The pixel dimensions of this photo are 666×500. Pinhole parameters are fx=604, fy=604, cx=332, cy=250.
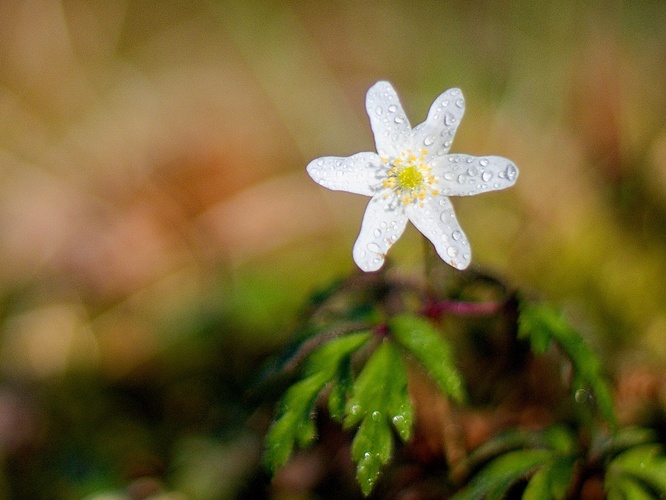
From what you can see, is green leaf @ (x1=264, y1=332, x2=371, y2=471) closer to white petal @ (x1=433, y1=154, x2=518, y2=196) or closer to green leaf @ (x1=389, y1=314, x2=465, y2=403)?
green leaf @ (x1=389, y1=314, x2=465, y2=403)

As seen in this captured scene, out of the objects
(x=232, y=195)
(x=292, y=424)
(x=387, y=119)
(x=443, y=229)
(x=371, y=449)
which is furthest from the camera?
(x=232, y=195)

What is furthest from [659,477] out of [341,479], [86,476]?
[86,476]

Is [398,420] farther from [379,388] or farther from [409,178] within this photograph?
[409,178]

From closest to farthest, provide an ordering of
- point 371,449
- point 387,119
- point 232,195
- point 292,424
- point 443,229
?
point 371,449 → point 292,424 → point 443,229 → point 387,119 → point 232,195

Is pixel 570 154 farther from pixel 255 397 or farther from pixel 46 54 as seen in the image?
pixel 46 54

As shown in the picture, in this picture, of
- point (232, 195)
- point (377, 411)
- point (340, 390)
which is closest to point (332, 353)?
point (340, 390)

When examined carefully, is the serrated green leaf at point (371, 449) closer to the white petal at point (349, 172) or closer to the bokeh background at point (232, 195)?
the white petal at point (349, 172)
